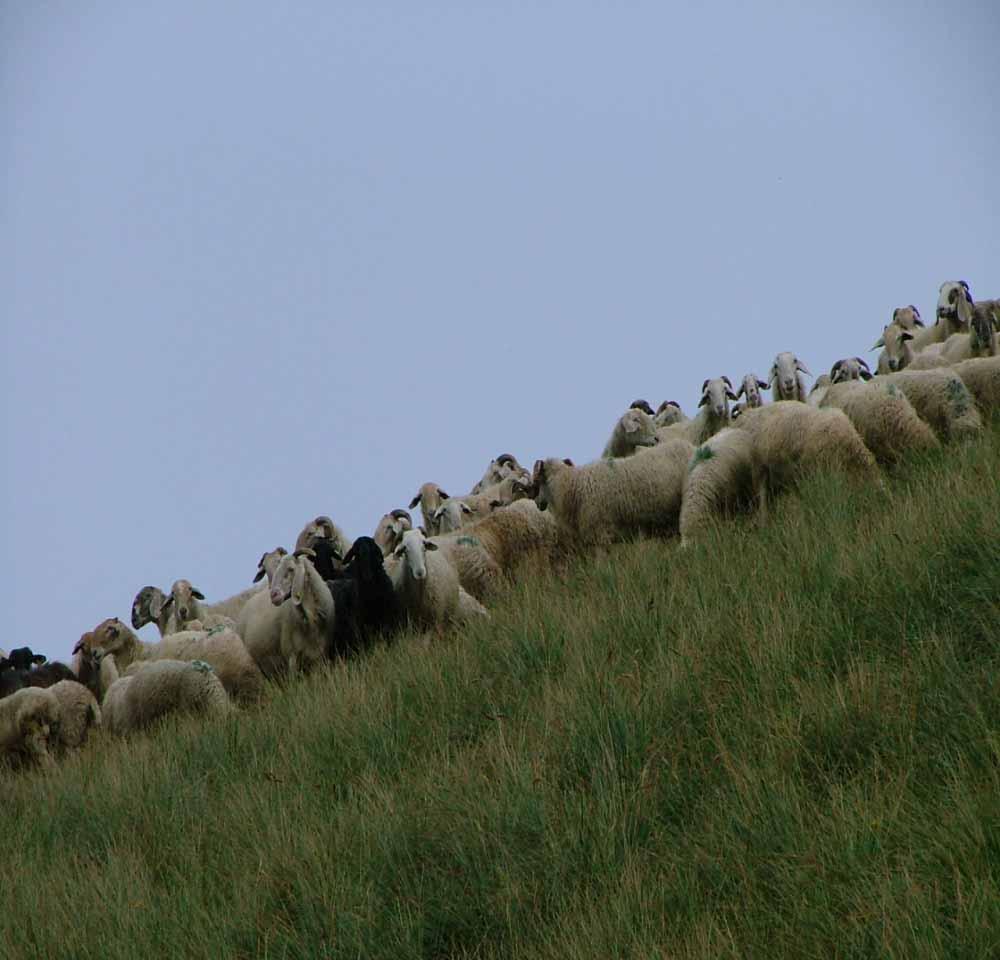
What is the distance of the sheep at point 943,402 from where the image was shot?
11.4 meters

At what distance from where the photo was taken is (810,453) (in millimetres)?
11180

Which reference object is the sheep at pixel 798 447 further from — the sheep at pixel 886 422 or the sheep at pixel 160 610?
the sheep at pixel 160 610

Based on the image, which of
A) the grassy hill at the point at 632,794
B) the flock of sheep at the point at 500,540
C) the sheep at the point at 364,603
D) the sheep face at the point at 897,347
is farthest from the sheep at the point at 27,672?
the sheep face at the point at 897,347

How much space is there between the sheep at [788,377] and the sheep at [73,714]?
882 cm

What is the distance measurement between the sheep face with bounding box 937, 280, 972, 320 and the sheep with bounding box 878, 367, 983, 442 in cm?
570

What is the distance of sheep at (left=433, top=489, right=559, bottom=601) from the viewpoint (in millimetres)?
13680

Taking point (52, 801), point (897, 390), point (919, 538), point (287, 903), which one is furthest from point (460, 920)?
point (897, 390)

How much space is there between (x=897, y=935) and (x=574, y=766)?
246 cm

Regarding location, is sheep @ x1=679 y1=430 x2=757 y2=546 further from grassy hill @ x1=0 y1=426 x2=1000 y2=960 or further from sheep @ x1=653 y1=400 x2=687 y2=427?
sheep @ x1=653 y1=400 x2=687 y2=427

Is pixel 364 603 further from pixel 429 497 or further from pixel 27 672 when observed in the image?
pixel 429 497

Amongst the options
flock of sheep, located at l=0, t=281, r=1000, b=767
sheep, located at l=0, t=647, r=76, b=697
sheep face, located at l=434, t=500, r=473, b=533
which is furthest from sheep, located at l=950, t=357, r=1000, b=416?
sheep, located at l=0, t=647, r=76, b=697

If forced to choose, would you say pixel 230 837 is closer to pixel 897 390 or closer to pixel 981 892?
pixel 981 892

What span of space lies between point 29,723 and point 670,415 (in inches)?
425

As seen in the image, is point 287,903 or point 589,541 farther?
point 589,541
